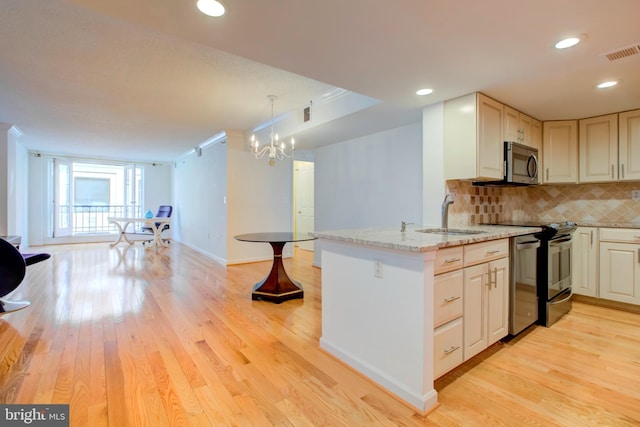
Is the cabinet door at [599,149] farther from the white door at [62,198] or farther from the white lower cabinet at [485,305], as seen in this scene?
the white door at [62,198]

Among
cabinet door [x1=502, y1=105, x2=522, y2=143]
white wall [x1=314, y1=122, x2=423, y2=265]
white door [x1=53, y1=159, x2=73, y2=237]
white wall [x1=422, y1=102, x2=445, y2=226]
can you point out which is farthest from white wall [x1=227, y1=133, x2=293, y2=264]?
white door [x1=53, y1=159, x2=73, y2=237]

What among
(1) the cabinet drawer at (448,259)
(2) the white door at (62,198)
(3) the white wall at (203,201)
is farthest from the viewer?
(2) the white door at (62,198)

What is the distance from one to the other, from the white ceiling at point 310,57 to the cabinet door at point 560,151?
222 mm

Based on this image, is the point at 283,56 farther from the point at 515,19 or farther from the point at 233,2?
the point at 515,19

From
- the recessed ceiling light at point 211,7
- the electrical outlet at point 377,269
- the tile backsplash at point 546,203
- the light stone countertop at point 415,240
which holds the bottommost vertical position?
the electrical outlet at point 377,269

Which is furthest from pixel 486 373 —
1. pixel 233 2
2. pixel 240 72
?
pixel 240 72

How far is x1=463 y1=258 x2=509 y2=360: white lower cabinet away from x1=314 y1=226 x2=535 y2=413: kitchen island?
239 millimetres

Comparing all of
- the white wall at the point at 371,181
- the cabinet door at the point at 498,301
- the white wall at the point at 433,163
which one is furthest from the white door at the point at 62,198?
the cabinet door at the point at 498,301

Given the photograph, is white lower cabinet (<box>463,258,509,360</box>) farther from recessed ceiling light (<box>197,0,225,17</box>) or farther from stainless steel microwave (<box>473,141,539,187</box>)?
recessed ceiling light (<box>197,0,225,17</box>)

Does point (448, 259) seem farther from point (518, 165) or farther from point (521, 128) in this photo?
point (521, 128)

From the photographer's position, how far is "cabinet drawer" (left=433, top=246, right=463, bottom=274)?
171cm

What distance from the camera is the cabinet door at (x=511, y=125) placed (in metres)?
2.84

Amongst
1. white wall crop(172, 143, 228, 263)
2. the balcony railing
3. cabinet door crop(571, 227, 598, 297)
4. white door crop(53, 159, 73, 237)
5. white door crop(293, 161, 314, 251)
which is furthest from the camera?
the balcony railing

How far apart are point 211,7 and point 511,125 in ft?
9.17
